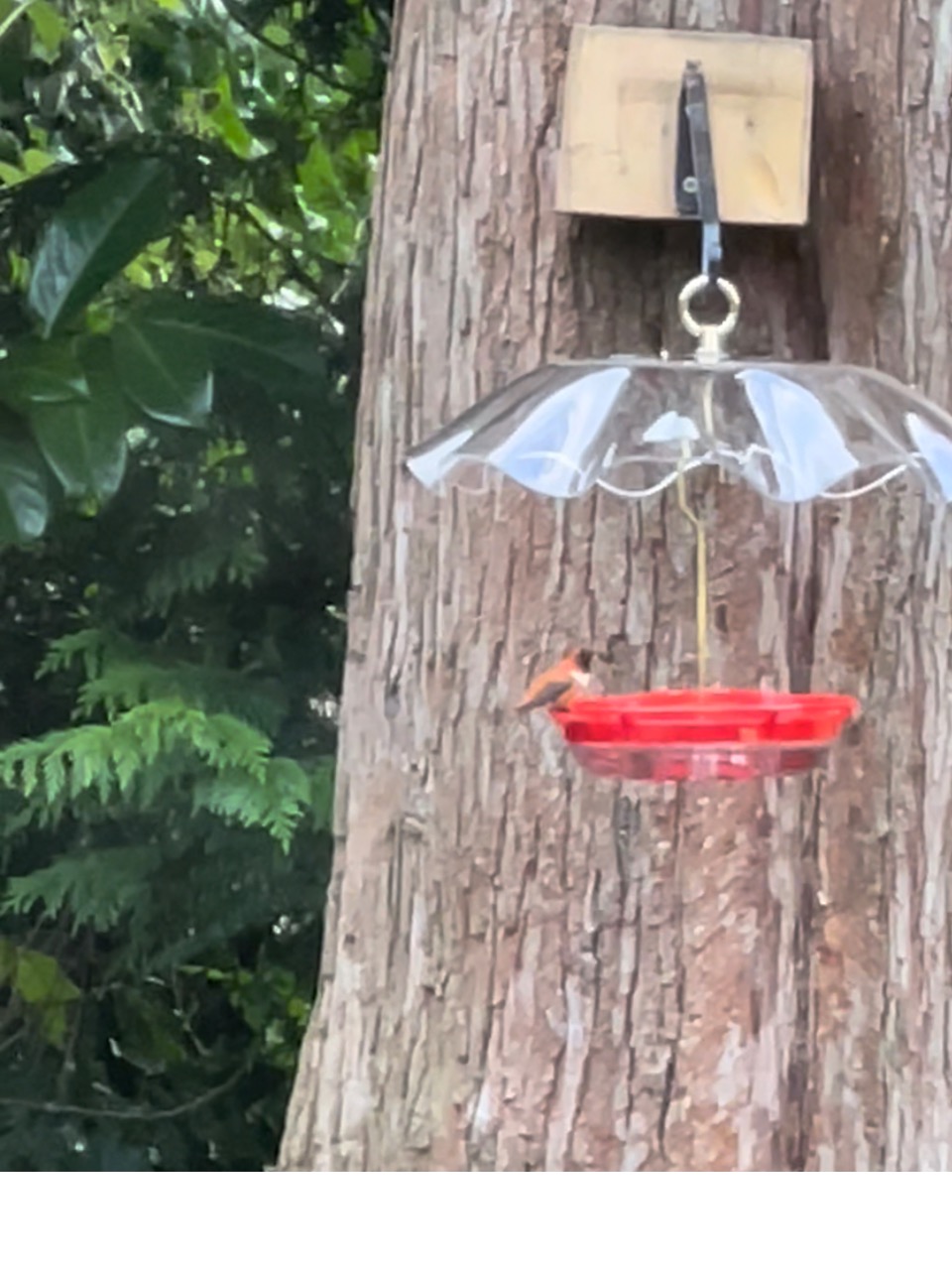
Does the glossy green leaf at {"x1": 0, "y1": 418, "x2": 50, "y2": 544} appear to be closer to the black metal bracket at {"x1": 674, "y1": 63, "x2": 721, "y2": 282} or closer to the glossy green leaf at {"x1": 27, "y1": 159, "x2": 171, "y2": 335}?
the glossy green leaf at {"x1": 27, "y1": 159, "x2": 171, "y2": 335}

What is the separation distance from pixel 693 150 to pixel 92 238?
0.49 metres

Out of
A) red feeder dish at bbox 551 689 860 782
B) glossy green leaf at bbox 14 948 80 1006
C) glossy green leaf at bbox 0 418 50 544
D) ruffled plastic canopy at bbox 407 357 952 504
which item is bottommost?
glossy green leaf at bbox 14 948 80 1006

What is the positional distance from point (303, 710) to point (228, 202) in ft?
1.21

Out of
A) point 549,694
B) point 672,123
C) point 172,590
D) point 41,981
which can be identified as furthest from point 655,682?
point 41,981

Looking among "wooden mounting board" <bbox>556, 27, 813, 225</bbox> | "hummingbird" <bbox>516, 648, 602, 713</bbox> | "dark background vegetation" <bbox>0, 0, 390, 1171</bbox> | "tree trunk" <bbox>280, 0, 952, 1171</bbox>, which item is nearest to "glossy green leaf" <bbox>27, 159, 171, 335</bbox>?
"dark background vegetation" <bbox>0, 0, 390, 1171</bbox>

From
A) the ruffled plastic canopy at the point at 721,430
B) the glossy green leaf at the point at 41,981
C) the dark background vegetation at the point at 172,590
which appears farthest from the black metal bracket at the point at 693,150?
the glossy green leaf at the point at 41,981

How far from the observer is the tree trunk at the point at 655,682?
793mm

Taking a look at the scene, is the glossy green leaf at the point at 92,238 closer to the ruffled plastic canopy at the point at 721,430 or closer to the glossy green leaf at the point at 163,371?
the glossy green leaf at the point at 163,371

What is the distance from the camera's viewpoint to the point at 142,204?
3.38 feet

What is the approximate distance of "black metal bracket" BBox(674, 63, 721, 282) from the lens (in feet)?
2.25

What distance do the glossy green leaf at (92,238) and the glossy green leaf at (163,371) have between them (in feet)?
0.14

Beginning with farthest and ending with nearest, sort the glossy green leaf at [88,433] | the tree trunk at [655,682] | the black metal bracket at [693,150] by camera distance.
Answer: the glossy green leaf at [88,433]
the tree trunk at [655,682]
the black metal bracket at [693,150]
